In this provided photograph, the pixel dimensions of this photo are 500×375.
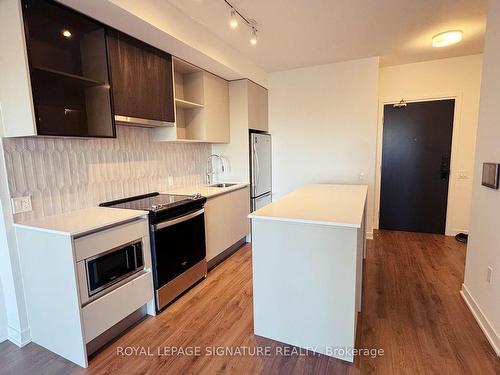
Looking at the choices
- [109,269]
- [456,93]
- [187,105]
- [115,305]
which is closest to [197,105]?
[187,105]

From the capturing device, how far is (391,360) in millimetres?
1737

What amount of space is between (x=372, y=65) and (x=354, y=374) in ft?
12.2

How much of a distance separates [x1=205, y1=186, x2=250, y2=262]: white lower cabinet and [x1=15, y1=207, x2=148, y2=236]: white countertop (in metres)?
1.01

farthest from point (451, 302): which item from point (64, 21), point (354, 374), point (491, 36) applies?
point (64, 21)

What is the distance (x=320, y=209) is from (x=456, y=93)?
3475 millimetres

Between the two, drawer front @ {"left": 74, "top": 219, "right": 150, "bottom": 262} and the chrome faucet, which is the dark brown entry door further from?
drawer front @ {"left": 74, "top": 219, "right": 150, "bottom": 262}

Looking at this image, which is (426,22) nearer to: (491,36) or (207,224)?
(491,36)

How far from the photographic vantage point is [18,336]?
1932mm

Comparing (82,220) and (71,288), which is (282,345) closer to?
(71,288)

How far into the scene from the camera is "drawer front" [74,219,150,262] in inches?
65.9

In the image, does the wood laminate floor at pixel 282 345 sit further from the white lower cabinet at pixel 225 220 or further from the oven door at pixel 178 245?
the white lower cabinet at pixel 225 220

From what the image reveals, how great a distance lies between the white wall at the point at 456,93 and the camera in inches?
151

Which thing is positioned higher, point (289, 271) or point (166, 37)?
point (166, 37)

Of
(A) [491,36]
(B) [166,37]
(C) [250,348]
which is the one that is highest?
(B) [166,37]
